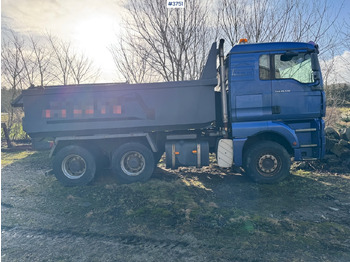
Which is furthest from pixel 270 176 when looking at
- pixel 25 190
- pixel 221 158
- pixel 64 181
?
pixel 25 190

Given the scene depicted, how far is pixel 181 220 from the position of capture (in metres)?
3.65

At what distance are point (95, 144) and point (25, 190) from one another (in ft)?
6.75

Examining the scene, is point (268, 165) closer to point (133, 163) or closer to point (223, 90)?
point (223, 90)

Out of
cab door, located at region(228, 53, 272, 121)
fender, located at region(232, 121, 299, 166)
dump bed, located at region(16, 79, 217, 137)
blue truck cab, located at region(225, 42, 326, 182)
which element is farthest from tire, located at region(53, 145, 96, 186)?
cab door, located at region(228, 53, 272, 121)

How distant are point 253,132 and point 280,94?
3.63 feet

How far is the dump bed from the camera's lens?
5.18 metres

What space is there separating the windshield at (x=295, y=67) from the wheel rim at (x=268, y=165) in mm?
1968

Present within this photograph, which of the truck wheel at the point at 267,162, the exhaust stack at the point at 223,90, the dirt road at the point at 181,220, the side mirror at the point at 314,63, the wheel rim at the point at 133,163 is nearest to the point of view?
the dirt road at the point at 181,220

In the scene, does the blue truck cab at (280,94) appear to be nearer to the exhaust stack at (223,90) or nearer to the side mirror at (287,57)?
the side mirror at (287,57)

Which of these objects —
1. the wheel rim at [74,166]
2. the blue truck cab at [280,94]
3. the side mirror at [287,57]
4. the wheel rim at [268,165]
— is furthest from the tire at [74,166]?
the side mirror at [287,57]

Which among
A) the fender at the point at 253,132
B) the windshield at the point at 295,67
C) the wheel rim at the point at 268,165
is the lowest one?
the wheel rim at the point at 268,165

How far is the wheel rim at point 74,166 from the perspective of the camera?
5.48m

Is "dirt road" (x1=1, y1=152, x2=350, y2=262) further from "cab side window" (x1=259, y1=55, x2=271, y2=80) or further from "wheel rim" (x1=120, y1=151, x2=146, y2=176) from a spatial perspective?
"cab side window" (x1=259, y1=55, x2=271, y2=80)

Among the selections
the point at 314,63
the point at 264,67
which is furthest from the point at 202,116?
the point at 314,63
